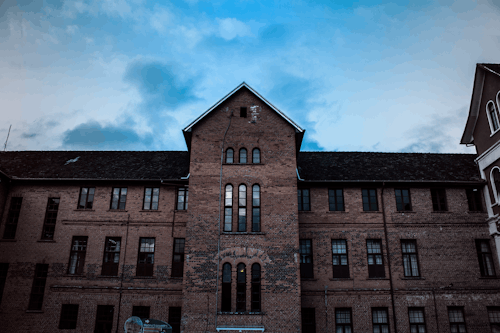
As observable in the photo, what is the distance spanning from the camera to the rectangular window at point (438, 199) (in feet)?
81.5

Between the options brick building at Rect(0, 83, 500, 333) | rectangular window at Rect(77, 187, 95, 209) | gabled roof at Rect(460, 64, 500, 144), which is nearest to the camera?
brick building at Rect(0, 83, 500, 333)

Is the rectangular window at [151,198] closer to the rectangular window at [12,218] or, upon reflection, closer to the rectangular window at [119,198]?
the rectangular window at [119,198]

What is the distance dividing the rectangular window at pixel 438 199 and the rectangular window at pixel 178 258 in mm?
16970

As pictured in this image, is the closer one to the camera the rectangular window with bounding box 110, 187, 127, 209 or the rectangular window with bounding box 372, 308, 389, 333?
the rectangular window with bounding box 372, 308, 389, 333

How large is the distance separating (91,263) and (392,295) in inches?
744

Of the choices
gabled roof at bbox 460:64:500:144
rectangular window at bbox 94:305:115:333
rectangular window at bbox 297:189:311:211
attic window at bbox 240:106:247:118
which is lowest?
rectangular window at bbox 94:305:115:333

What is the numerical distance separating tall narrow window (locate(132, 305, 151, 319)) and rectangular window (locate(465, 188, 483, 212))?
22.1 metres

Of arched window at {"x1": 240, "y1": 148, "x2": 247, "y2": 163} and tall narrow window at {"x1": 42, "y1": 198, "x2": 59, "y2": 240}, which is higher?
arched window at {"x1": 240, "y1": 148, "x2": 247, "y2": 163}

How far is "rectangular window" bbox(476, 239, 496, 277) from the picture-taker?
23484 millimetres

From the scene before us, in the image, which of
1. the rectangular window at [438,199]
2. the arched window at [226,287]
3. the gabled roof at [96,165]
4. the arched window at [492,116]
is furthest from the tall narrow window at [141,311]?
the arched window at [492,116]

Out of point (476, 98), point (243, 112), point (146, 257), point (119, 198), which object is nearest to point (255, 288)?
point (146, 257)

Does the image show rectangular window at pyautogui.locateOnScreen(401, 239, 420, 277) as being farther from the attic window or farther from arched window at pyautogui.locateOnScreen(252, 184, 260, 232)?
the attic window

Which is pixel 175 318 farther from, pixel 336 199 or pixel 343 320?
pixel 336 199

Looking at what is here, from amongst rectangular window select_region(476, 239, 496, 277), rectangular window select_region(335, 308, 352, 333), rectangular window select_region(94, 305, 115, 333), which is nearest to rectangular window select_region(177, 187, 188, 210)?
rectangular window select_region(94, 305, 115, 333)
